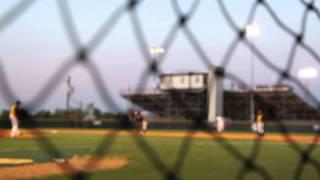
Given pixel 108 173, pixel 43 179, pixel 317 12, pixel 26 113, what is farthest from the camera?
pixel 108 173

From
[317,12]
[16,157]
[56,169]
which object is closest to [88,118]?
[16,157]

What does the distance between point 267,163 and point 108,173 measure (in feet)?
8.84

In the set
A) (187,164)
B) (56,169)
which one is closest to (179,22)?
(56,169)

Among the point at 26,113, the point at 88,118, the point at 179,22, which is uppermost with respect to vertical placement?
the point at 179,22

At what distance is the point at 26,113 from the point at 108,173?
485cm

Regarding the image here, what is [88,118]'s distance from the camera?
31.0 metres

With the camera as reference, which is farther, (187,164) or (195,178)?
(187,164)

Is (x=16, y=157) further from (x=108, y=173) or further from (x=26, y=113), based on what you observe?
(x=26, y=113)

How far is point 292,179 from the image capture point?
6.20 metres

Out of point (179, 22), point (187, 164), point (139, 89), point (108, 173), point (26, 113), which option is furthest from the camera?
point (187, 164)

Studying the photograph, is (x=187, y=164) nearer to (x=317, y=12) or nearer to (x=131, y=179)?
(x=131, y=179)

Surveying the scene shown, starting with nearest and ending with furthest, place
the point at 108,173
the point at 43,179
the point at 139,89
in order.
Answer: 1. the point at 139,89
2. the point at 43,179
3. the point at 108,173

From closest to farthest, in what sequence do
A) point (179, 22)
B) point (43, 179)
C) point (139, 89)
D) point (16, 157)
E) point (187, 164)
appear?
point (139, 89)
point (179, 22)
point (43, 179)
point (187, 164)
point (16, 157)

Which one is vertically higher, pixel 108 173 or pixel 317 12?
pixel 317 12
